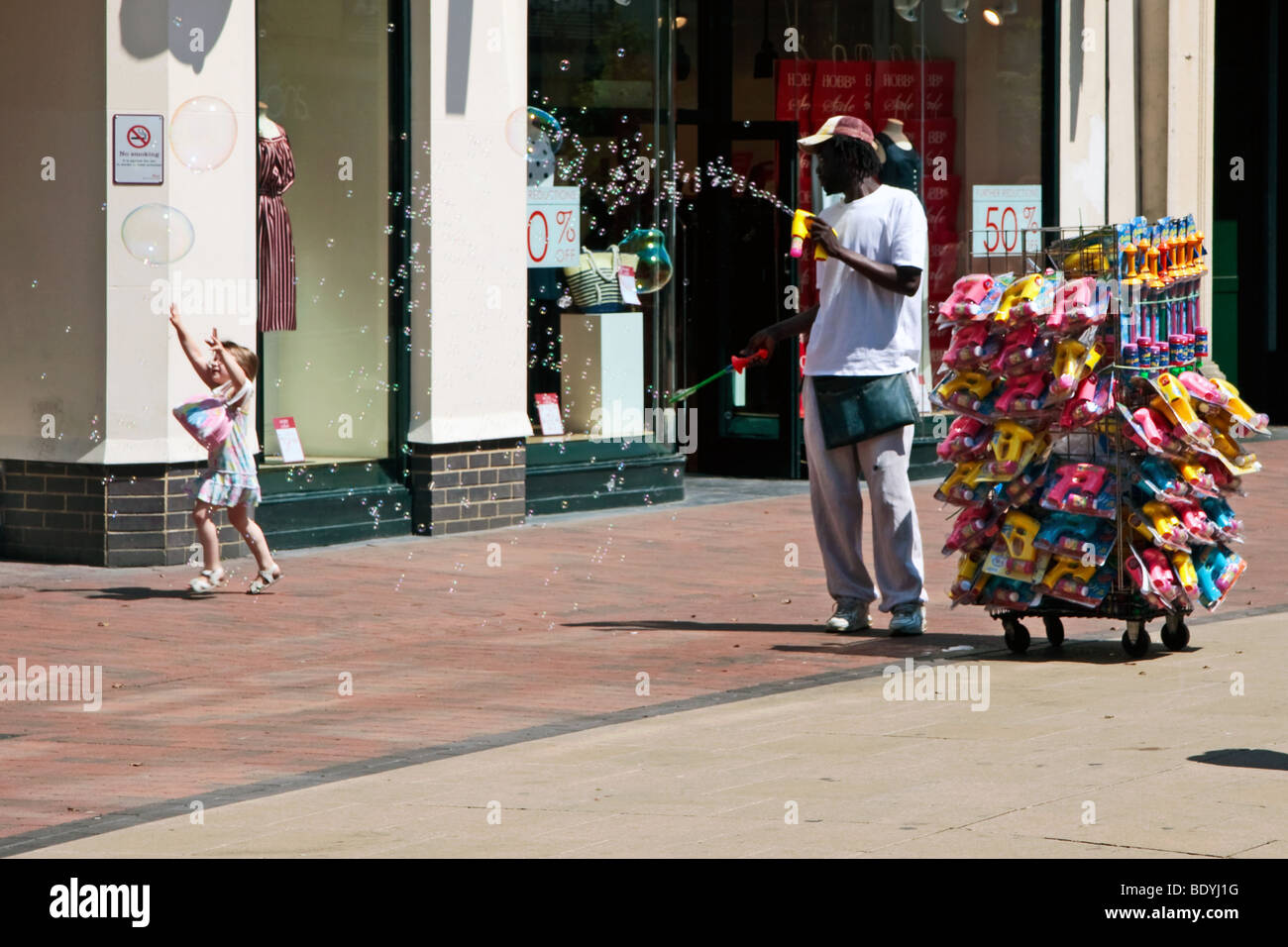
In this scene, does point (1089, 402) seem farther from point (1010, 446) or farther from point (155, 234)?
point (155, 234)

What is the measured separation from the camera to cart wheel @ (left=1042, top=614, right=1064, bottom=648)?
29.2ft

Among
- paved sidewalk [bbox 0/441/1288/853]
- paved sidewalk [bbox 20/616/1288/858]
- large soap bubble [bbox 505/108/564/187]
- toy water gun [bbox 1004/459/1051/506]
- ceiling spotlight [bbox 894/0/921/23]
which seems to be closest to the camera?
paved sidewalk [bbox 20/616/1288/858]

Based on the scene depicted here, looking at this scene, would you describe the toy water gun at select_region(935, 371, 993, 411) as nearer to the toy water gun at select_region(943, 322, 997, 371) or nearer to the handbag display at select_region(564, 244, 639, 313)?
the toy water gun at select_region(943, 322, 997, 371)

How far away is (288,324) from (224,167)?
4.34 feet

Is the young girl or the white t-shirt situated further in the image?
the young girl

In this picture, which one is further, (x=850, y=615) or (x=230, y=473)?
(x=230, y=473)

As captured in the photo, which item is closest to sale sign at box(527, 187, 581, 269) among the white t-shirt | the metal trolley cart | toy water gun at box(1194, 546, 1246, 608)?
the white t-shirt

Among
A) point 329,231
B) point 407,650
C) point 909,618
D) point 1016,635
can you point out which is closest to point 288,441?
point 329,231

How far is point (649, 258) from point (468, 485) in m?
2.40

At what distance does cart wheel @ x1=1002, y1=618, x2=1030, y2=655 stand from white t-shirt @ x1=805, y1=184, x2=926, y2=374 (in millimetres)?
1160

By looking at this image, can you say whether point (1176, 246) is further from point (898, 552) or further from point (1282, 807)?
point (1282, 807)

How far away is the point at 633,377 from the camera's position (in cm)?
1495

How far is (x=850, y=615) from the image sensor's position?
31.1ft

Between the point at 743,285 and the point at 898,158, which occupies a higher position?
the point at 898,158
